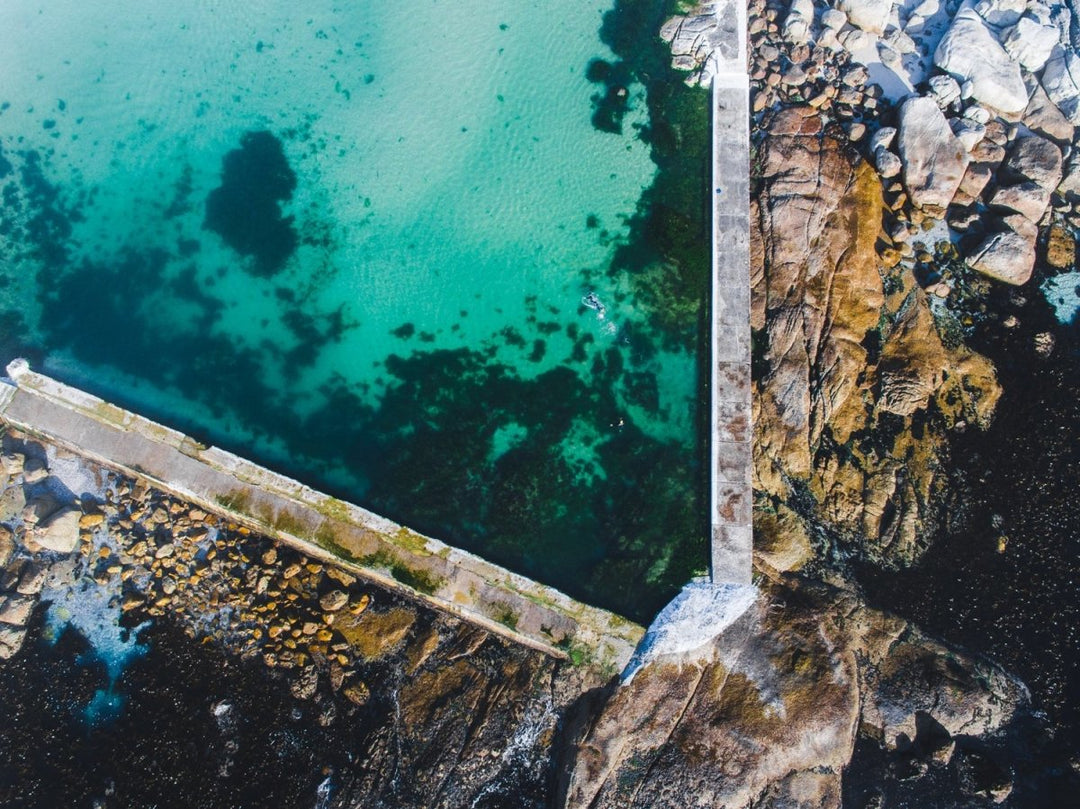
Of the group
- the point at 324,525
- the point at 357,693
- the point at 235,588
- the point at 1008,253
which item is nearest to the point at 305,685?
the point at 357,693

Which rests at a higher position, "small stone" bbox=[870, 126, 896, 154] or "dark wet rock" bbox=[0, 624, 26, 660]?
"small stone" bbox=[870, 126, 896, 154]

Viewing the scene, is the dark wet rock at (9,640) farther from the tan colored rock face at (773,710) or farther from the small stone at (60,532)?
the tan colored rock face at (773,710)

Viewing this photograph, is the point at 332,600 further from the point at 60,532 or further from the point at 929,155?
the point at 929,155

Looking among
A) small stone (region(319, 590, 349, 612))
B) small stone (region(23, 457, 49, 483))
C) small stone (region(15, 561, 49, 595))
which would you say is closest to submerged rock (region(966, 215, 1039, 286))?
small stone (region(319, 590, 349, 612))

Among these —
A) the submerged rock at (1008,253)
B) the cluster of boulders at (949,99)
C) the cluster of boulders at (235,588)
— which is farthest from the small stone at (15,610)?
the submerged rock at (1008,253)

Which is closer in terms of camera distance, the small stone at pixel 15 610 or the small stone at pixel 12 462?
the small stone at pixel 15 610

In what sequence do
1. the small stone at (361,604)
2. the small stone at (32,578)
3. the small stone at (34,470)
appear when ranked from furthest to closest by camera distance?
the small stone at (34,470), the small stone at (32,578), the small stone at (361,604)

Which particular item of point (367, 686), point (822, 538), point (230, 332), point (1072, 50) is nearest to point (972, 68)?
point (1072, 50)

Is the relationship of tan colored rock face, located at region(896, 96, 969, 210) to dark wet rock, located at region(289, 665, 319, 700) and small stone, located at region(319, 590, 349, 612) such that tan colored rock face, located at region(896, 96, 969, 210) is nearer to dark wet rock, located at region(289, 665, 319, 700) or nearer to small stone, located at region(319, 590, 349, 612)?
small stone, located at region(319, 590, 349, 612)
